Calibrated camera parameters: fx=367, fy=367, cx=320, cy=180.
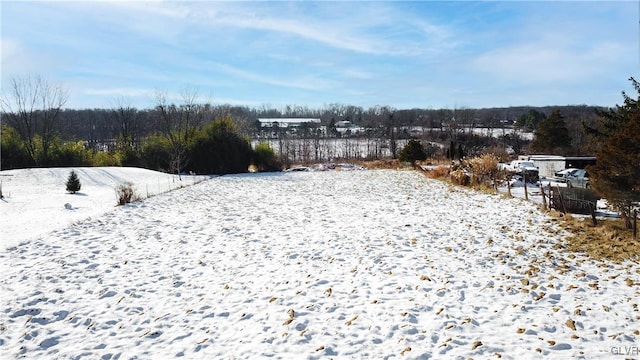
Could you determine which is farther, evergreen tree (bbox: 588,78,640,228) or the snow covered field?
evergreen tree (bbox: 588,78,640,228)

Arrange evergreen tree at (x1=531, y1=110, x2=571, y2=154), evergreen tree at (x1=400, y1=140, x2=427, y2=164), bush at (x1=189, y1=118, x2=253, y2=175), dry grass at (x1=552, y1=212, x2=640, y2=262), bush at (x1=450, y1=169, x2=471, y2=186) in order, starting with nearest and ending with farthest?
dry grass at (x1=552, y1=212, x2=640, y2=262)
bush at (x1=450, y1=169, x2=471, y2=186)
bush at (x1=189, y1=118, x2=253, y2=175)
evergreen tree at (x1=400, y1=140, x2=427, y2=164)
evergreen tree at (x1=531, y1=110, x2=571, y2=154)

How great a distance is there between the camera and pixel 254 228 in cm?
941

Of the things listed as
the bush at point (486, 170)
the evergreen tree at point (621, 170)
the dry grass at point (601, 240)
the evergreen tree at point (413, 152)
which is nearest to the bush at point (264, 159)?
the evergreen tree at point (413, 152)

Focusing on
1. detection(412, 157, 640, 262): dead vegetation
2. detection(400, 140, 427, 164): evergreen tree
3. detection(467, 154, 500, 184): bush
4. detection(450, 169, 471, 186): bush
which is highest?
detection(400, 140, 427, 164): evergreen tree

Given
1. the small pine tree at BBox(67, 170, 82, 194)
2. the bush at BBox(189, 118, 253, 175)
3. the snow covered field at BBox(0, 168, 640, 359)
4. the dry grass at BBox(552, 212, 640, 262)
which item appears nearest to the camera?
the snow covered field at BBox(0, 168, 640, 359)

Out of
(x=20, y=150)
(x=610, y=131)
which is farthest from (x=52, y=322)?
(x=20, y=150)

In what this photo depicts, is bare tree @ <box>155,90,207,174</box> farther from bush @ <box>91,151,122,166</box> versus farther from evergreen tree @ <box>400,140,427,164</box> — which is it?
evergreen tree @ <box>400,140,427,164</box>

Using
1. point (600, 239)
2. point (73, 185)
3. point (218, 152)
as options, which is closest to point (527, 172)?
point (600, 239)

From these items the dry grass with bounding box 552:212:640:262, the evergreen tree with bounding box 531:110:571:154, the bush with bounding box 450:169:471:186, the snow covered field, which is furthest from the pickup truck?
the evergreen tree with bounding box 531:110:571:154

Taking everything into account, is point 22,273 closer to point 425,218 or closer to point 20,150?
point 425,218

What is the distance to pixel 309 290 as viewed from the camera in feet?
18.6

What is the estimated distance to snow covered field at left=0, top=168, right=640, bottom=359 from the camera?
4215mm

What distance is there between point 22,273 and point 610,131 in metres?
21.3

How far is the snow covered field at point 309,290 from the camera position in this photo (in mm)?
4215
